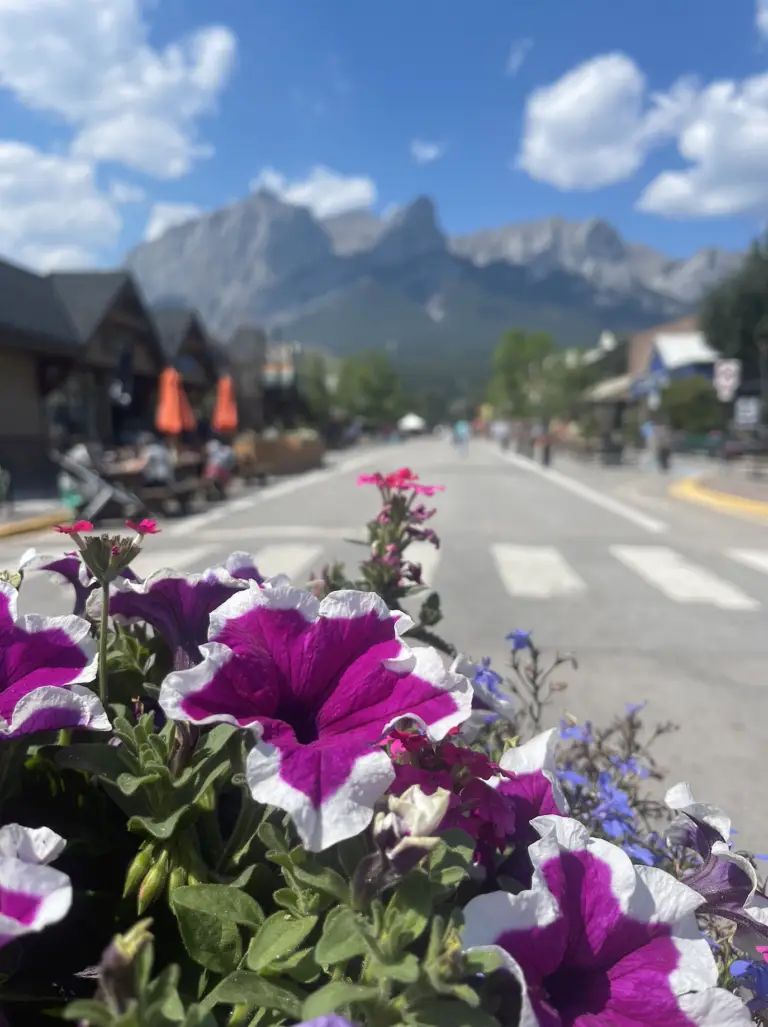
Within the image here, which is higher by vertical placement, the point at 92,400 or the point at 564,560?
the point at 92,400

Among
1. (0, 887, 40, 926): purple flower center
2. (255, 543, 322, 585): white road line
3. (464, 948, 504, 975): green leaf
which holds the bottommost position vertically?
(255, 543, 322, 585): white road line

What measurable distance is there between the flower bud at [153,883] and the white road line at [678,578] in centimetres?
722

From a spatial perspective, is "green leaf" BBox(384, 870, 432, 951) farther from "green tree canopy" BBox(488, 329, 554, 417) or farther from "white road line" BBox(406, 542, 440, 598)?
"green tree canopy" BBox(488, 329, 554, 417)

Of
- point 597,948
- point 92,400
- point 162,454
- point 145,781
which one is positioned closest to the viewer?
point 597,948

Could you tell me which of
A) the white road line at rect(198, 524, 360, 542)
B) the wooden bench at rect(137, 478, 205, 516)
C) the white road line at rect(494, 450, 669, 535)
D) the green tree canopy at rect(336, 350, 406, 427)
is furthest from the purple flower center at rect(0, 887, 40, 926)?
the green tree canopy at rect(336, 350, 406, 427)

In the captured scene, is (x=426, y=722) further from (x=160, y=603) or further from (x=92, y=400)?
(x=92, y=400)

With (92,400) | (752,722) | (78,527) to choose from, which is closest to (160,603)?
(78,527)

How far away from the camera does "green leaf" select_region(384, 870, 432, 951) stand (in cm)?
86

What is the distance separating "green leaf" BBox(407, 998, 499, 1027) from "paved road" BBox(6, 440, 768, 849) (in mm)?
1870

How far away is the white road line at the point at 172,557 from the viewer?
347 inches

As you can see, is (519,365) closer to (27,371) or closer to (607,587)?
(27,371)

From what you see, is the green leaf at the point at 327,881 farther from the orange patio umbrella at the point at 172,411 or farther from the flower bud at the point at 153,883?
the orange patio umbrella at the point at 172,411

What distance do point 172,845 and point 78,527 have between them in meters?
0.56

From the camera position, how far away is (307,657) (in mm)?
1125
